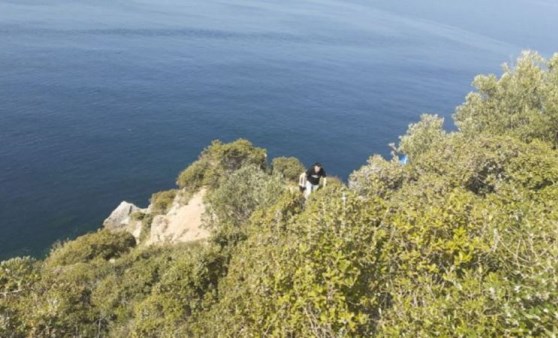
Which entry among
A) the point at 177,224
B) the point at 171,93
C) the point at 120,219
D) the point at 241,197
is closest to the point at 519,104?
the point at 241,197

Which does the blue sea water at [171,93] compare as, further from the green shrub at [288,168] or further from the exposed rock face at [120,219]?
the green shrub at [288,168]

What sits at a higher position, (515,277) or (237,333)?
(515,277)

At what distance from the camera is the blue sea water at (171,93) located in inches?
2119

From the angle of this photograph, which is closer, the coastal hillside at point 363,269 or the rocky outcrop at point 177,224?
the coastal hillside at point 363,269

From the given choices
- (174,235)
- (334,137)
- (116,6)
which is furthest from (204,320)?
(116,6)

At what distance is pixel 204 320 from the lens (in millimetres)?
14586

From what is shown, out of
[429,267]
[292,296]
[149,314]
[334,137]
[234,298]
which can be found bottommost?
[334,137]

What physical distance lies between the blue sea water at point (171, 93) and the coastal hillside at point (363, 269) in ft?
96.4

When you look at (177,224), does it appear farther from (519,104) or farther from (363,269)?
(519,104)

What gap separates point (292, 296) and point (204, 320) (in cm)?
677

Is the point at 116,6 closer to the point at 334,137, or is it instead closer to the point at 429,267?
the point at 334,137

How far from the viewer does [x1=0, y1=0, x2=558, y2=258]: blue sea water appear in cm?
5381

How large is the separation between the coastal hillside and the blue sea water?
2938cm

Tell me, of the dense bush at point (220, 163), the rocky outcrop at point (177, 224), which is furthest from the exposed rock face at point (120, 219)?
the dense bush at point (220, 163)
